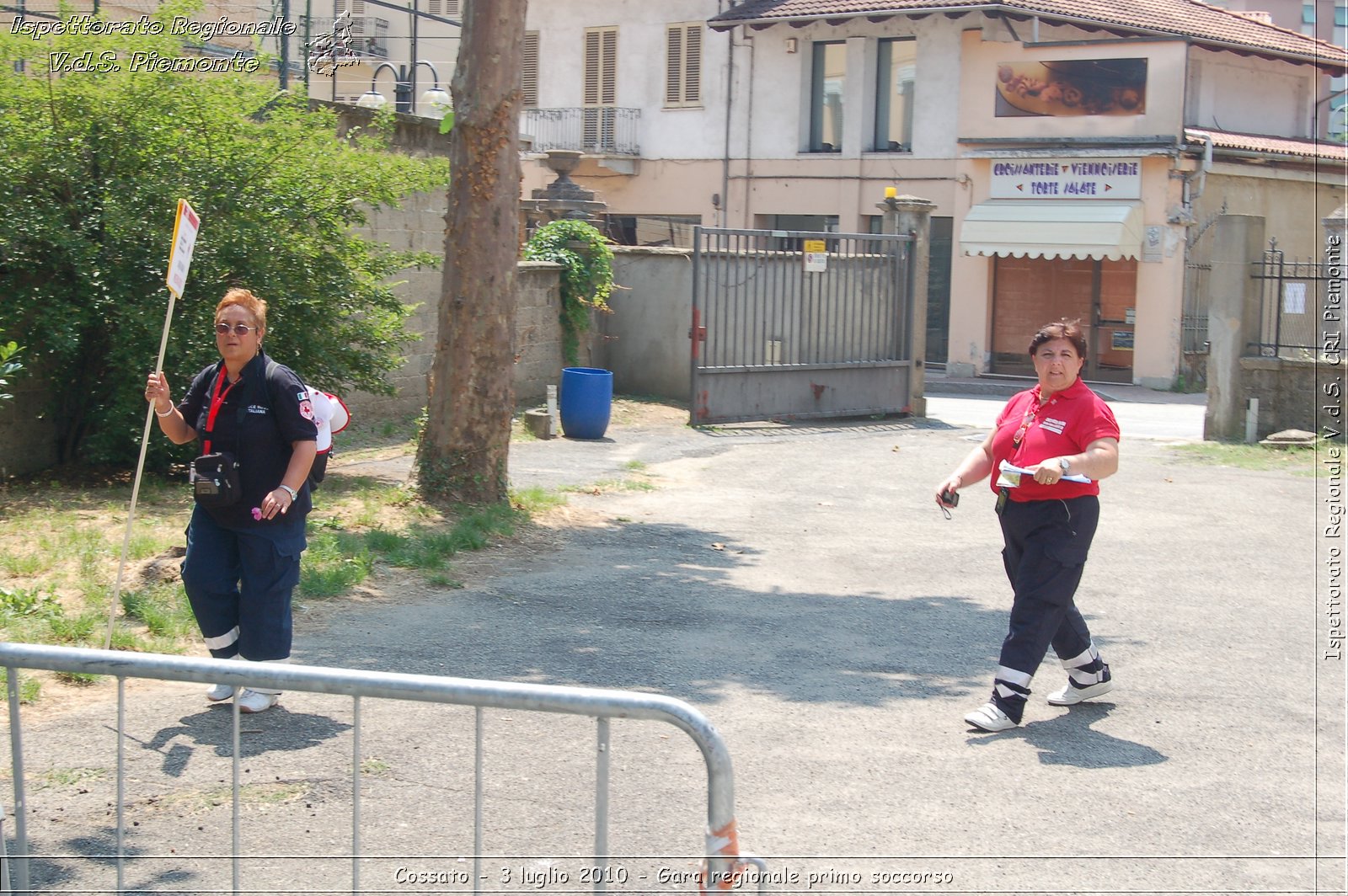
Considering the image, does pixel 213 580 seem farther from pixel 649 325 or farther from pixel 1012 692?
pixel 649 325

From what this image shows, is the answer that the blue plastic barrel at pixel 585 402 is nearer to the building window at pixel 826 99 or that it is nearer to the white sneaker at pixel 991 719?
the white sneaker at pixel 991 719

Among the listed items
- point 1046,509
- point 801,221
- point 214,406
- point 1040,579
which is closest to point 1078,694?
point 1040,579

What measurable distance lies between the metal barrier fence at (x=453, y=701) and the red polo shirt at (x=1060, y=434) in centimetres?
296

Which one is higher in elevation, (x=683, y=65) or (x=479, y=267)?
(x=683, y=65)

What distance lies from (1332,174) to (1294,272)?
15.5 metres

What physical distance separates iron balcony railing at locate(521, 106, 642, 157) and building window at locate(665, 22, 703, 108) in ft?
3.27

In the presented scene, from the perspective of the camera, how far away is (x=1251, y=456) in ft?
47.7

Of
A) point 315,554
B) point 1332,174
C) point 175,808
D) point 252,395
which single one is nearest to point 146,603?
point 315,554

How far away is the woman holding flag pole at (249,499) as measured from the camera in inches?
214

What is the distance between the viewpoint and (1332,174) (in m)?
29.0

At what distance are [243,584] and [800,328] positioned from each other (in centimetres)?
1207

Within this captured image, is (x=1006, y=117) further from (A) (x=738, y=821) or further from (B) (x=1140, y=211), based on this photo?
(A) (x=738, y=821)

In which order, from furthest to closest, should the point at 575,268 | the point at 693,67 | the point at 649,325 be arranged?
the point at 693,67
the point at 649,325
the point at 575,268

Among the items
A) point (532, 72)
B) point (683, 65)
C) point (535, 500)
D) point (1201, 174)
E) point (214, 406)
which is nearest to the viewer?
point (214, 406)
